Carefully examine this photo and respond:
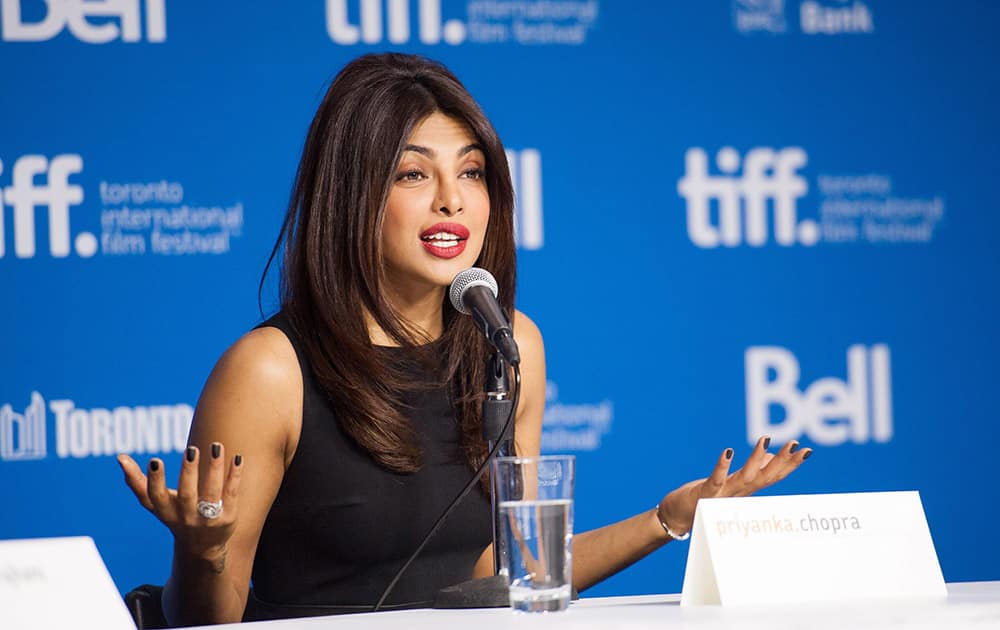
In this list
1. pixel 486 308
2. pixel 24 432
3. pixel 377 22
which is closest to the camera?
pixel 486 308

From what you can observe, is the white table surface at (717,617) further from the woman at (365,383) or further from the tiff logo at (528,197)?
the tiff logo at (528,197)

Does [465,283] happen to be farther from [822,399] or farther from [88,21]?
[822,399]

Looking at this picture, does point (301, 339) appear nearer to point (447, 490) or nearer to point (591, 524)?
point (447, 490)

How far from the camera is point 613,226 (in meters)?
3.16

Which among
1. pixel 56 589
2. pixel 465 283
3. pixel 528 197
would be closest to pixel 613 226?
pixel 528 197

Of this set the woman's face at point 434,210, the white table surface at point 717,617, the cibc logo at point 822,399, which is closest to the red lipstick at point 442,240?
the woman's face at point 434,210

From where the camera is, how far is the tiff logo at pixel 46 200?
282 cm

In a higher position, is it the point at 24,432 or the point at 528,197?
the point at 528,197

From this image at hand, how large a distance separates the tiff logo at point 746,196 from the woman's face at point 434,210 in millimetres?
1392

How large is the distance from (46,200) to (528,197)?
3.80ft

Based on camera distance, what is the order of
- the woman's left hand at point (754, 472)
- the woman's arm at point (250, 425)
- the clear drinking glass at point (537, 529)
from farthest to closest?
the woman's arm at point (250, 425) < the woman's left hand at point (754, 472) < the clear drinking glass at point (537, 529)

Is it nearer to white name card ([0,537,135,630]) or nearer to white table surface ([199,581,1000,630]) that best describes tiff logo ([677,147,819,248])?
white table surface ([199,581,1000,630])

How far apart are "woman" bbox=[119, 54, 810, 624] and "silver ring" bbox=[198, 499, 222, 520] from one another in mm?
453

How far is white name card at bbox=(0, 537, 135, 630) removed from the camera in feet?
2.87
